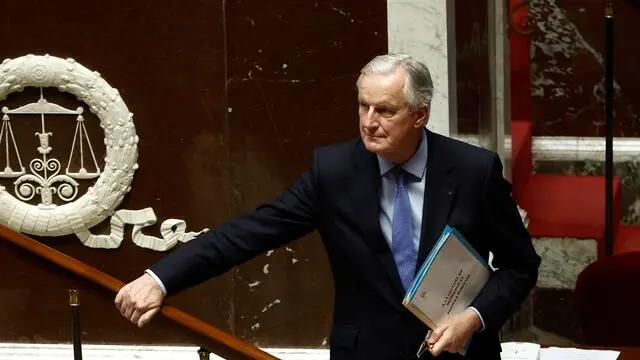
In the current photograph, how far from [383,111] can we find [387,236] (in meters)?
0.34

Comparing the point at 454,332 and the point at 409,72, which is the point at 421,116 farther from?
the point at 454,332

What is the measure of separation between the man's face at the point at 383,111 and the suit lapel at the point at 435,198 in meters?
0.17

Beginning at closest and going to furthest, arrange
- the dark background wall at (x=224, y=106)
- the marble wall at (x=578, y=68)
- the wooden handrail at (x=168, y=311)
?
the wooden handrail at (x=168, y=311)
the dark background wall at (x=224, y=106)
the marble wall at (x=578, y=68)

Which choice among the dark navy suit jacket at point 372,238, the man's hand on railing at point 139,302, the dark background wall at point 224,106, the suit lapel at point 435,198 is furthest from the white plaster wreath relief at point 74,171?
the suit lapel at point 435,198

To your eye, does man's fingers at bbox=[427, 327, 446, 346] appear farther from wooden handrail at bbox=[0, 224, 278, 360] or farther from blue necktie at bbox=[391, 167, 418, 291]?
wooden handrail at bbox=[0, 224, 278, 360]

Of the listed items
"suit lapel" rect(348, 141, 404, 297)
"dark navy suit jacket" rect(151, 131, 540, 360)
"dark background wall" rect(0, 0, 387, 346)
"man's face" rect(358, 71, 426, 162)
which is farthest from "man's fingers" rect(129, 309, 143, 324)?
"dark background wall" rect(0, 0, 387, 346)

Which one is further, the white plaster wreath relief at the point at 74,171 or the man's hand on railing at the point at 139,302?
the white plaster wreath relief at the point at 74,171

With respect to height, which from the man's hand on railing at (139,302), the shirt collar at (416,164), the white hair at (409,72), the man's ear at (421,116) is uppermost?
the white hair at (409,72)

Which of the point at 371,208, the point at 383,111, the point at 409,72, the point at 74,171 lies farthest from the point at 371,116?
the point at 74,171

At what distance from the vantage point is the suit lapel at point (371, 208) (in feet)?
12.4

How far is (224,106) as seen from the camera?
5.22m

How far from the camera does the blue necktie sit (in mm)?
3771

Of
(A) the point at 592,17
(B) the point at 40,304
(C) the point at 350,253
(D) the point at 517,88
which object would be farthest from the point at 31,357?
(A) the point at 592,17

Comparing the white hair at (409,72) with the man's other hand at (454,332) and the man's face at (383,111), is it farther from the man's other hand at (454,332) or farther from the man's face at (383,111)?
the man's other hand at (454,332)
